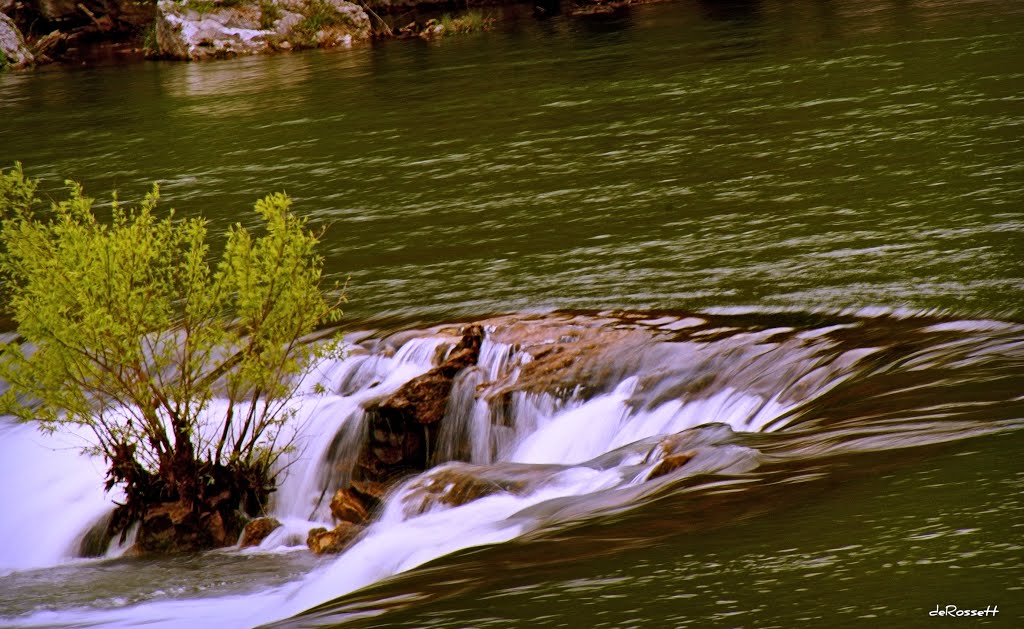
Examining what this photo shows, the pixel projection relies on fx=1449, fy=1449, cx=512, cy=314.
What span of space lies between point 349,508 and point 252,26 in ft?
108

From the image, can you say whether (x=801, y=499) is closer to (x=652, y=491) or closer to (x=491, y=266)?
(x=652, y=491)

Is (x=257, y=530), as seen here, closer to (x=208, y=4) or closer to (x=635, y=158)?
(x=635, y=158)

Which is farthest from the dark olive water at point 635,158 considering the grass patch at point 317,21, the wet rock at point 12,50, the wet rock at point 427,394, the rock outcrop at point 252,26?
the wet rock at point 12,50

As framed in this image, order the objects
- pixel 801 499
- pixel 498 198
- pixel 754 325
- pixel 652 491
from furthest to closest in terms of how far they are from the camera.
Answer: pixel 498 198, pixel 754 325, pixel 652 491, pixel 801 499

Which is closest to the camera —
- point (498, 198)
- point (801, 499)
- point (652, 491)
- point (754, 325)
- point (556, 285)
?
point (801, 499)

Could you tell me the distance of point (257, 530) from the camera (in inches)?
416

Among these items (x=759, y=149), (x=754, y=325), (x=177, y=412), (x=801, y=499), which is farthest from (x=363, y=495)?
(x=759, y=149)

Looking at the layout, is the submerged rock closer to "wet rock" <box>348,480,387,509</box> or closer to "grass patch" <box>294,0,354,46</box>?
"wet rock" <box>348,480,387,509</box>

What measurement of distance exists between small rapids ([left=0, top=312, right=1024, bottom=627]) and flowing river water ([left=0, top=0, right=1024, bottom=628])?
0.10ft

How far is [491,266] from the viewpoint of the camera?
48.5ft

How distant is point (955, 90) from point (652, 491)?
13.6 metres

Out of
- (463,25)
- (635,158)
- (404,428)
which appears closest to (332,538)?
(404,428)

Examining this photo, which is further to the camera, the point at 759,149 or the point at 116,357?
the point at 759,149
